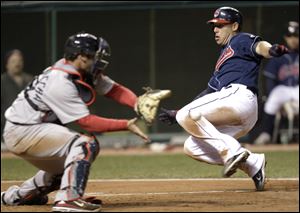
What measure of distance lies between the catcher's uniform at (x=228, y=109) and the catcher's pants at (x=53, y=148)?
1.32m

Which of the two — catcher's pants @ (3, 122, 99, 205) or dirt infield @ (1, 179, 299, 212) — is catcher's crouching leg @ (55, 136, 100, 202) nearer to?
catcher's pants @ (3, 122, 99, 205)

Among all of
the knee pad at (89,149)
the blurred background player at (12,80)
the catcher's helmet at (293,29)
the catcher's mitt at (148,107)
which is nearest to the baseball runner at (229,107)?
the catcher's mitt at (148,107)

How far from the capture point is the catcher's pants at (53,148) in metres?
6.22

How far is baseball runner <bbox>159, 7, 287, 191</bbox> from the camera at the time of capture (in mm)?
7340

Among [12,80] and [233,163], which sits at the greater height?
[233,163]

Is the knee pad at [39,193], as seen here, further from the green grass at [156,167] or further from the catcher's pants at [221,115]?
the green grass at [156,167]

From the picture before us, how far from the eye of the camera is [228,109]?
7.37 metres

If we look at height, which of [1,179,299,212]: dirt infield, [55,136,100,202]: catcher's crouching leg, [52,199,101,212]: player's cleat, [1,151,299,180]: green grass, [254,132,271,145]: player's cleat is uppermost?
[55,136,100,202]: catcher's crouching leg

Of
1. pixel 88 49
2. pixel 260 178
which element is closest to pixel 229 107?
pixel 260 178

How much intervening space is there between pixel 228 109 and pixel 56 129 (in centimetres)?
164

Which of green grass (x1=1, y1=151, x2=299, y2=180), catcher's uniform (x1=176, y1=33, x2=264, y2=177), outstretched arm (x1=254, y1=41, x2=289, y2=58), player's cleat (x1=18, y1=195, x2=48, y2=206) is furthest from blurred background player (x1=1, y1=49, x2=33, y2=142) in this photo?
outstretched arm (x1=254, y1=41, x2=289, y2=58)

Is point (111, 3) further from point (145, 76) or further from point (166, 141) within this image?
point (166, 141)

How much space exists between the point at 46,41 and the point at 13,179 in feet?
17.7

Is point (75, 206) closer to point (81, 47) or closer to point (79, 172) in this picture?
point (79, 172)
